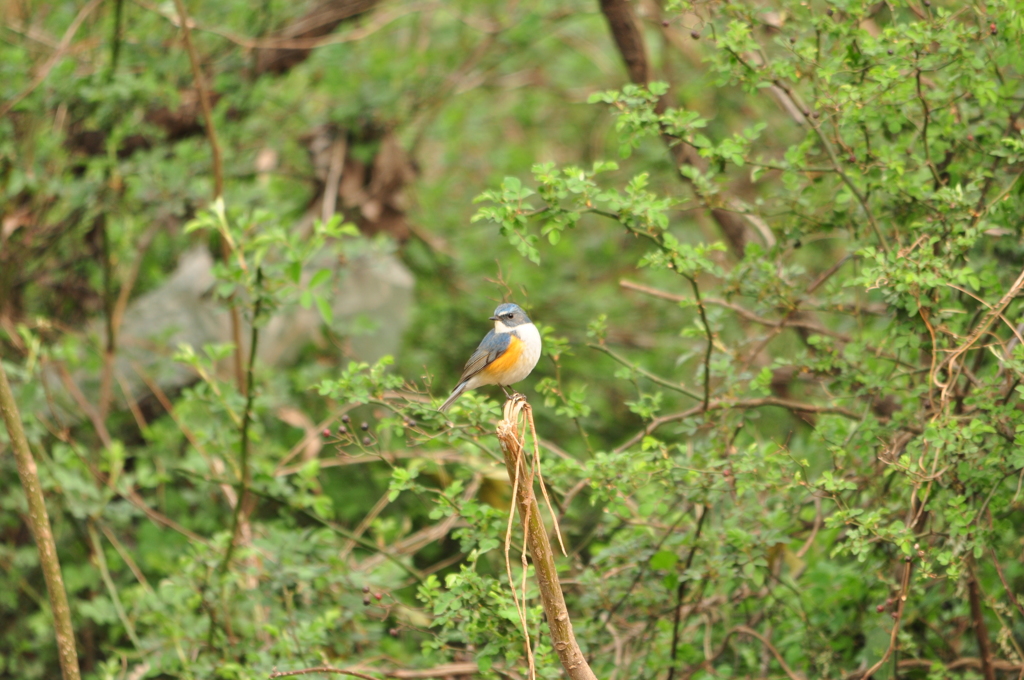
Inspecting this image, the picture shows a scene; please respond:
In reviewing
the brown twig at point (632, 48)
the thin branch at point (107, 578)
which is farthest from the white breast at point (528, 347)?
the thin branch at point (107, 578)

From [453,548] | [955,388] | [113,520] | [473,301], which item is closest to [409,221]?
[473,301]

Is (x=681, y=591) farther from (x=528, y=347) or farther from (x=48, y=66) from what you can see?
(x=48, y=66)

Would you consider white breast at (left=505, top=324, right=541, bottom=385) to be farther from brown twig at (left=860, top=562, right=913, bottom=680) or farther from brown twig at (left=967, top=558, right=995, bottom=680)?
brown twig at (left=967, top=558, right=995, bottom=680)

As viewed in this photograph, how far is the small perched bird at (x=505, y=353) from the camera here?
3.56 metres

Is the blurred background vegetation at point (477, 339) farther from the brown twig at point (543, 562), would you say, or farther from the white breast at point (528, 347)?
the brown twig at point (543, 562)

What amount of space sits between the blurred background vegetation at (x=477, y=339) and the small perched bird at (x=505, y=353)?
0.16 meters

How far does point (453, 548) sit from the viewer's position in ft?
20.4

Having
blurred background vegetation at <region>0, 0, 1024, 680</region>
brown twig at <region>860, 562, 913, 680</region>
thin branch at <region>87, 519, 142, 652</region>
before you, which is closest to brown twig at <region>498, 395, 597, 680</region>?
blurred background vegetation at <region>0, 0, 1024, 680</region>

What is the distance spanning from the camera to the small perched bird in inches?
140

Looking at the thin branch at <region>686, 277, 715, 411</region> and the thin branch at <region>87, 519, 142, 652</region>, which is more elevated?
the thin branch at <region>686, 277, 715, 411</region>

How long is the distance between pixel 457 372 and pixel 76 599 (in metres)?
2.92

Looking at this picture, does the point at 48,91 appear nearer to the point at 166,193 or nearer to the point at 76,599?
the point at 166,193

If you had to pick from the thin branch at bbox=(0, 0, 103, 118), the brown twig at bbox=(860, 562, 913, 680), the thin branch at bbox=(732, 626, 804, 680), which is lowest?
the thin branch at bbox=(732, 626, 804, 680)

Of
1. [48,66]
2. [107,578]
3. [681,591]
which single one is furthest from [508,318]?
[48,66]
